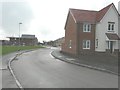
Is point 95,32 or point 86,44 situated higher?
point 95,32

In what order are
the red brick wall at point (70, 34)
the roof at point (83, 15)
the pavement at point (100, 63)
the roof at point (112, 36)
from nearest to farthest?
Answer: the pavement at point (100, 63) → the roof at point (112, 36) → the roof at point (83, 15) → the red brick wall at point (70, 34)

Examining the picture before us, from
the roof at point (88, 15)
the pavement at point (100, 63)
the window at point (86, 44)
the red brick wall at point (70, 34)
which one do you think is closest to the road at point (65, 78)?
the pavement at point (100, 63)

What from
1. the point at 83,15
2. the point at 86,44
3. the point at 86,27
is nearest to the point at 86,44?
the point at 86,44

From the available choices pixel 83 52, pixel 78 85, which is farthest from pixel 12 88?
pixel 83 52

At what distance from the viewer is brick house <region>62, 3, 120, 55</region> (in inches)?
1388

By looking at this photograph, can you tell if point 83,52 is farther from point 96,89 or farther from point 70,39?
point 96,89

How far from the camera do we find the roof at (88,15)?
3631 cm

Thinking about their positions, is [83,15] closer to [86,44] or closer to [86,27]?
[86,27]

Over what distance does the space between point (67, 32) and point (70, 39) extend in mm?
2923

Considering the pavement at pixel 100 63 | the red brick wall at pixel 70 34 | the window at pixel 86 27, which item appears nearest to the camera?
the pavement at pixel 100 63

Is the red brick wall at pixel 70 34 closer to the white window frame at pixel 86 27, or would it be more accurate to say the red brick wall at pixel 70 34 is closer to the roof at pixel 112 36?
the white window frame at pixel 86 27

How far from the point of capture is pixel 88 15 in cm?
3834

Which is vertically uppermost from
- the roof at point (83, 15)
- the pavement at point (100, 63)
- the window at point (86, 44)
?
the roof at point (83, 15)

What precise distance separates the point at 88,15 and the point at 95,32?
407cm
